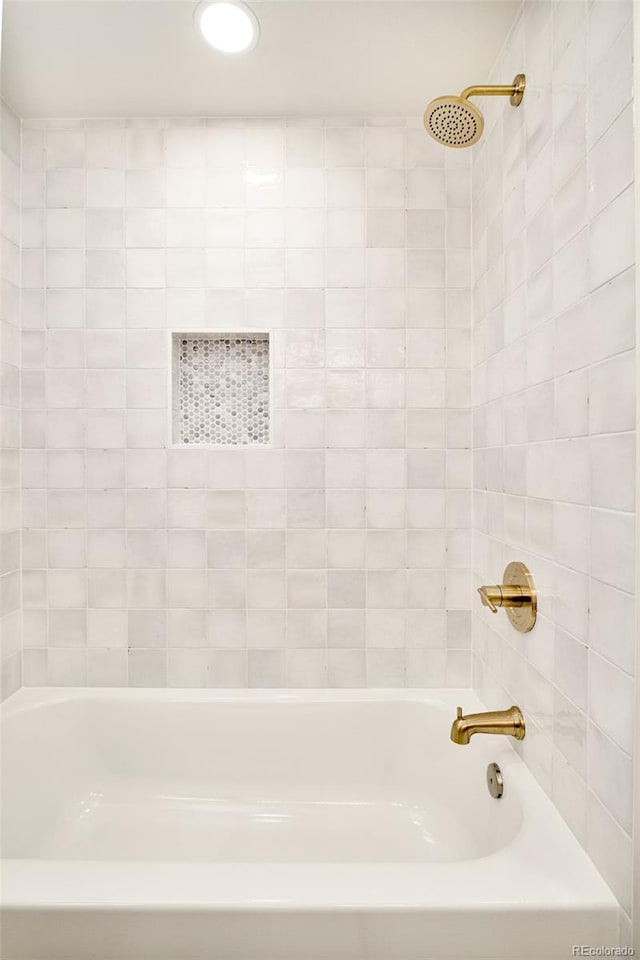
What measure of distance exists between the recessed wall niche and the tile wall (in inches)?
20.4

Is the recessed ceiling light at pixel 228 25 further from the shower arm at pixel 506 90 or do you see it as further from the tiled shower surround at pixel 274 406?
the shower arm at pixel 506 90

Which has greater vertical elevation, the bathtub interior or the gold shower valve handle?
the gold shower valve handle

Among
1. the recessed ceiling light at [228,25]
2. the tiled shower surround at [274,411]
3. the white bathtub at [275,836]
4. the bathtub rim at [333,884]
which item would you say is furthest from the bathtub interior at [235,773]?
the recessed ceiling light at [228,25]

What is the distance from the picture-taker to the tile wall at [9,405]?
5.69 feet

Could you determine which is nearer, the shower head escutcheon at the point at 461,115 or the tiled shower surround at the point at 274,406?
the shower head escutcheon at the point at 461,115

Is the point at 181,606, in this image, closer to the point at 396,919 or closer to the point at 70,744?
the point at 70,744

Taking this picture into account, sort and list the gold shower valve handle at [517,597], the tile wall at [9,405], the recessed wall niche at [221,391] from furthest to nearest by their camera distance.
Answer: the recessed wall niche at [221,391] → the tile wall at [9,405] → the gold shower valve handle at [517,597]

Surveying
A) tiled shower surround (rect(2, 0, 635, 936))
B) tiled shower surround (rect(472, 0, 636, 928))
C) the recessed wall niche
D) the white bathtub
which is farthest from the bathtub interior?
the recessed wall niche

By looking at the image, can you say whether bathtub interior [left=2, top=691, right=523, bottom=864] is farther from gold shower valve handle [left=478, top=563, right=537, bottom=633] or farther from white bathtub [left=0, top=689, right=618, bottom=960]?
gold shower valve handle [left=478, top=563, right=537, bottom=633]

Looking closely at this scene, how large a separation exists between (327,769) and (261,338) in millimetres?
→ 1422

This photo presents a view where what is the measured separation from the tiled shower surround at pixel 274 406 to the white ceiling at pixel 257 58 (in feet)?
0.26

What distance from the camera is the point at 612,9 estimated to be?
937 mm

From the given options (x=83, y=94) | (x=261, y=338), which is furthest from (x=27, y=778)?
(x=83, y=94)

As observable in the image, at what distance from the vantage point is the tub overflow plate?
53.2 inches
